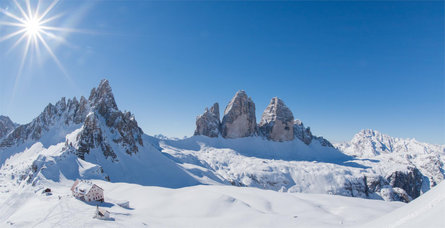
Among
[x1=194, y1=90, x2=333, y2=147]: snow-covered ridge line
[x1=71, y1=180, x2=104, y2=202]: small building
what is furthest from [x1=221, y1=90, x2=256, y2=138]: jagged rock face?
[x1=71, y1=180, x2=104, y2=202]: small building

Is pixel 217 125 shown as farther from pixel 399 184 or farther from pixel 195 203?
pixel 195 203

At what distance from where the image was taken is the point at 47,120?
4318 inches

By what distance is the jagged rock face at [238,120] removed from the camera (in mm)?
155750

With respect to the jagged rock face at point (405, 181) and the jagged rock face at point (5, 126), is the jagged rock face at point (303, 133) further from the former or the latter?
the jagged rock face at point (5, 126)

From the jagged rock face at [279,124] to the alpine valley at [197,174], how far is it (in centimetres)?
81

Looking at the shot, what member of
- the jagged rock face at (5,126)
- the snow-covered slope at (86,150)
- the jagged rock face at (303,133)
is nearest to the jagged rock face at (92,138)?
the snow-covered slope at (86,150)

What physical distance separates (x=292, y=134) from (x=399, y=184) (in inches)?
2890

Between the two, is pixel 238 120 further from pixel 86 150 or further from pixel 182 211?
pixel 182 211

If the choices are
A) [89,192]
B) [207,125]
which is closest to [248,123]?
[207,125]

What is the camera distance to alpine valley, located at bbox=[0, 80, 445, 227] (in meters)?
25.9

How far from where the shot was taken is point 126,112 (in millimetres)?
95625

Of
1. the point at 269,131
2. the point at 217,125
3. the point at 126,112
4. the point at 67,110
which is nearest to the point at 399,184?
the point at 269,131

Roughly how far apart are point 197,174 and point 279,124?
99.0 meters

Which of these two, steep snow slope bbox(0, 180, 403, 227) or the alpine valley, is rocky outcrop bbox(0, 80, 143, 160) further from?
steep snow slope bbox(0, 180, 403, 227)
